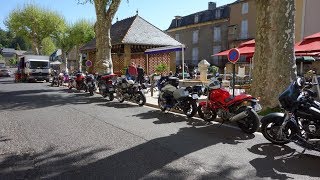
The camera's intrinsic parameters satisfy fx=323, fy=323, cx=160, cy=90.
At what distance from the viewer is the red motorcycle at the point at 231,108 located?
21.8ft

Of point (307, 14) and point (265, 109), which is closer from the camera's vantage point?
point (265, 109)

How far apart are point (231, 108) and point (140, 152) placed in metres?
2.89

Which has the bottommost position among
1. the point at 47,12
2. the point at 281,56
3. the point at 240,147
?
the point at 240,147

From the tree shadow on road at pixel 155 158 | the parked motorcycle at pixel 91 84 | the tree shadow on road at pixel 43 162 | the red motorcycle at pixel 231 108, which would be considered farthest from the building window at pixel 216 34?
the tree shadow on road at pixel 43 162

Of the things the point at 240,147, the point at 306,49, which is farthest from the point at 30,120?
the point at 306,49

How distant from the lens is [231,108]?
24.2 feet

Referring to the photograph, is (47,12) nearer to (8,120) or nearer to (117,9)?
(117,9)

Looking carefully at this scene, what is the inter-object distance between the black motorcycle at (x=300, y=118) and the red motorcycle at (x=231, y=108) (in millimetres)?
989

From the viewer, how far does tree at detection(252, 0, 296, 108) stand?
838 cm

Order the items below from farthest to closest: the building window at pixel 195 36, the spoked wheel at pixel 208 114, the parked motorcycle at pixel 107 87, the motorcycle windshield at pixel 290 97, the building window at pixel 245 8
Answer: the building window at pixel 195 36
the building window at pixel 245 8
the parked motorcycle at pixel 107 87
the spoked wheel at pixel 208 114
the motorcycle windshield at pixel 290 97

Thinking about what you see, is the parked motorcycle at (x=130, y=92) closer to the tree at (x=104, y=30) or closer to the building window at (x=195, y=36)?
the tree at (x=104, y=30)

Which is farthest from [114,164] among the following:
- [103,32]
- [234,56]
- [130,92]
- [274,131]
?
[103,32]

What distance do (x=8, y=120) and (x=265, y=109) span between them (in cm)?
676

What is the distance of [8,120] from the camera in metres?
8.38
